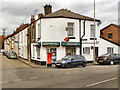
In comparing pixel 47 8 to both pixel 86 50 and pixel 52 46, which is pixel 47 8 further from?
pixel 86 50

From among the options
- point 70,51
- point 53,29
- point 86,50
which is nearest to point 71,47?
point 70,51

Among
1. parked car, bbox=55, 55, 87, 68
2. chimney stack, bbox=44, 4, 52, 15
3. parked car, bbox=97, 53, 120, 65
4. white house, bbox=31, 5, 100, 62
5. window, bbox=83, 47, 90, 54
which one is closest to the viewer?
parked car, bbox=55, 55, 87, 68

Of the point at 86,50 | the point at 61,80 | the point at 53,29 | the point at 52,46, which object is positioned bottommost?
the point at 61,80

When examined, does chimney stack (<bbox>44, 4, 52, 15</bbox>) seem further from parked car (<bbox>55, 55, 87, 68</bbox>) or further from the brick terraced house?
parked car (<bbox>55, 55, 87, 68</bbox>)

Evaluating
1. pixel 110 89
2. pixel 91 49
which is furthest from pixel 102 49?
pixel 110 89

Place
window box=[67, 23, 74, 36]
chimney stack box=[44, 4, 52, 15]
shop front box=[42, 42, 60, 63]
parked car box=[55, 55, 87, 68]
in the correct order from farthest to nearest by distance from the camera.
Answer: chimney stack box=[44, 4, 52, 15], window box=[67, 23, 74, 36], shop front box=[42, 42, 60, 63], parked car box=[55, 55, 87, 68]

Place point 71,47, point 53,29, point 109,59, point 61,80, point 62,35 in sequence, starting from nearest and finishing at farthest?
point 61,80, point 109,59, point 53,29, point 62,35, point 71,47

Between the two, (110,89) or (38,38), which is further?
(38,38)

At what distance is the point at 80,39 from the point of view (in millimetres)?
25453

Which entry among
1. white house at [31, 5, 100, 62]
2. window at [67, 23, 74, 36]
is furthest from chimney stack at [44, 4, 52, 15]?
window at [67, 23, 74, 36]

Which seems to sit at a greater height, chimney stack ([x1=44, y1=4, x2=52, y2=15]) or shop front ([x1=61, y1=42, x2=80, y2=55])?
chimney stack ([x1=44, y1=4, x2=52, y2=15])

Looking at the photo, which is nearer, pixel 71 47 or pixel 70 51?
pixel 71 47

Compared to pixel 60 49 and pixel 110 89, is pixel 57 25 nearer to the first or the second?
pixel 60 49

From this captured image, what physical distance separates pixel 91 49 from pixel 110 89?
17.8m
